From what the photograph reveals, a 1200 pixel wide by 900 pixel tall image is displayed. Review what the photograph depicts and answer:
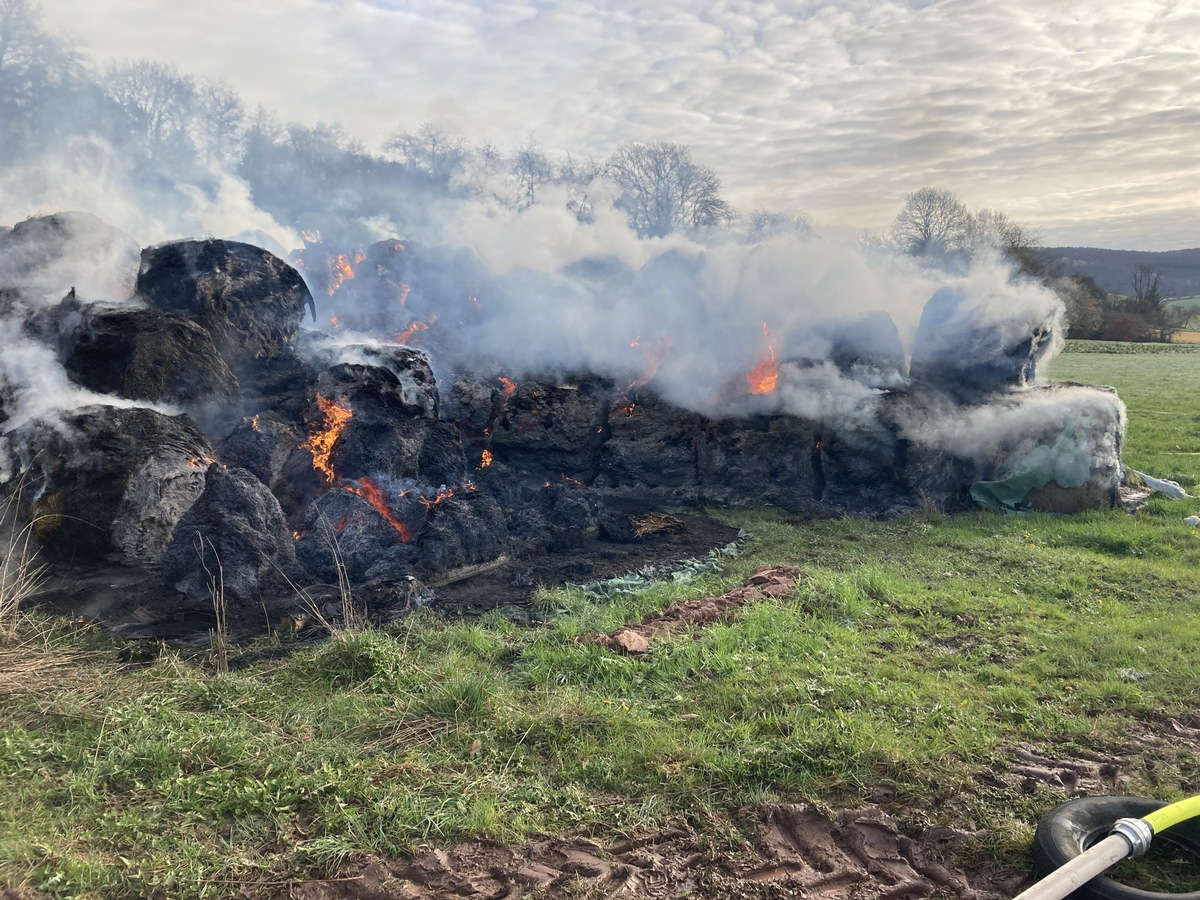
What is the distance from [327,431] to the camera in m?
11.2

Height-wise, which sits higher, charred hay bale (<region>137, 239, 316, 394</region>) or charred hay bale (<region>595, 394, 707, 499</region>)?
charred hay bale (<region>137, 239, 316, 394</region>)

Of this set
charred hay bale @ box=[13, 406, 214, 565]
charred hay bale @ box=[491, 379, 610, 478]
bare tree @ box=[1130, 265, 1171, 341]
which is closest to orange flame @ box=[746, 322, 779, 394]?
charred hay bale @ box=[491, 379, 610, 478]

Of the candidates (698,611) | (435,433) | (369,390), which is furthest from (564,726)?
(369,390)

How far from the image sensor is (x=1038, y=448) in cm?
1170

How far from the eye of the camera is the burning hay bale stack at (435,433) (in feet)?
29.5

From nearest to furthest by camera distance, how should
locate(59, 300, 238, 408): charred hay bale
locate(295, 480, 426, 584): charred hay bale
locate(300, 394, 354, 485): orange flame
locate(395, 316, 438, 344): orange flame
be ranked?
1. locate(295, 480, 426, 584): charred hay bale
2. locate(59, 300, 238, 408): charred hay bale
3. locate(300, 394, 354, 485): orange flame
4. locate(395, 316, 438, 344): orange flame

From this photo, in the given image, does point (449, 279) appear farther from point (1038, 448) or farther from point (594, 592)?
point (1038, 448)

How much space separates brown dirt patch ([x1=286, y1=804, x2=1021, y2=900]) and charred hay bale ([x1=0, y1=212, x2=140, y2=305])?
1254 centimetres

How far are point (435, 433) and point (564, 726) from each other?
23.1 feet

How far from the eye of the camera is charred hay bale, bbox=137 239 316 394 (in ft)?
40.3

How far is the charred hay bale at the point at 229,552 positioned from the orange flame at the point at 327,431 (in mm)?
2119

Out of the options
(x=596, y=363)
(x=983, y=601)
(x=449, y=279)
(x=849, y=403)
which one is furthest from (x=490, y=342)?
(x=983, y=601)

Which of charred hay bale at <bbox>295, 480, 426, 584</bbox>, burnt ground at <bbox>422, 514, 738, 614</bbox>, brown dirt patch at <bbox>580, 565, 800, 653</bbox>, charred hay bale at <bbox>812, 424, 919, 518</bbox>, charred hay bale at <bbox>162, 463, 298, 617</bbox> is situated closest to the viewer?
brown dirt patch at <bbox>580, 565, 800, 653</bbox>

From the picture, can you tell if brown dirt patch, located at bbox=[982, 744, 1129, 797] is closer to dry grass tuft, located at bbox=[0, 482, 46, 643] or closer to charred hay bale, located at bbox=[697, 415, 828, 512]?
charred hay bale, located at bbox=[697, 415, 828, 512]
